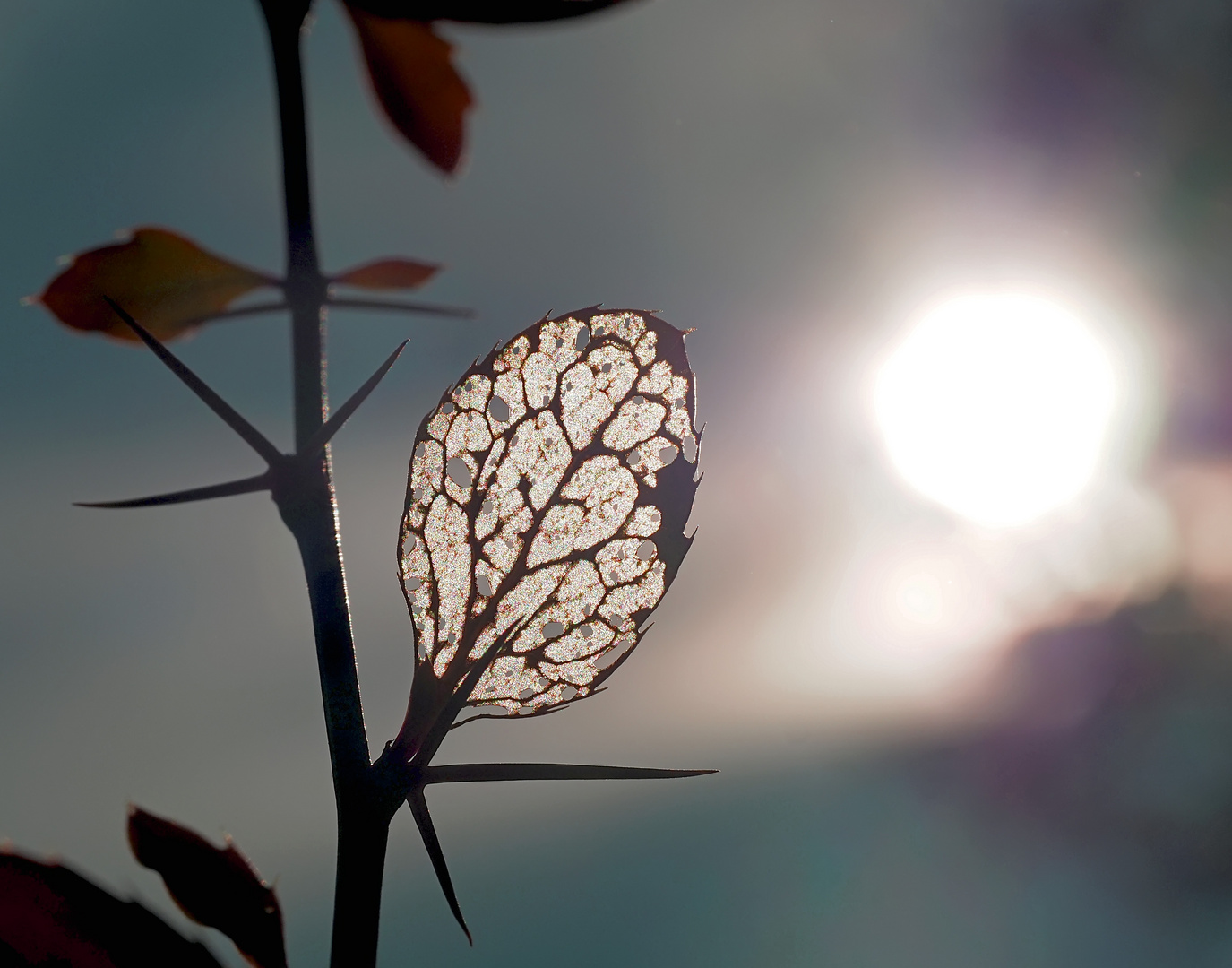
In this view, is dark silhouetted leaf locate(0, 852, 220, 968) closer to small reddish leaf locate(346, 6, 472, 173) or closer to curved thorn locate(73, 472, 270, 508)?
curved thorn locate(73, 472, 270, 508)

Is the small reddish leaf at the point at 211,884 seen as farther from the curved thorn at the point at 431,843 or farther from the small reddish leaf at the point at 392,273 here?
the small reddish leaf at the point at 392,273

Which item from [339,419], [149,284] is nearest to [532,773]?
[339,419]

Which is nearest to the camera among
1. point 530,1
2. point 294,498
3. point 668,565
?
point 530,1

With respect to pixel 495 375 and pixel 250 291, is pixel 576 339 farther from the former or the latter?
pixel 250 291

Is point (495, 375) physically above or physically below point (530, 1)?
below

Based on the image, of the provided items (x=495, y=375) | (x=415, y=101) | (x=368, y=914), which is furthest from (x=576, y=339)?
(x=368, y=914)

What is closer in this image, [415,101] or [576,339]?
[415,101]

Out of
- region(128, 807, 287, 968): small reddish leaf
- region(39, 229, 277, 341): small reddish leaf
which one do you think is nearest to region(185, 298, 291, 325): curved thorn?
region(39, 229, 277, 341): small reddish leaf

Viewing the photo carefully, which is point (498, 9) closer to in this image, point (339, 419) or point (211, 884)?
point (339, 419)
